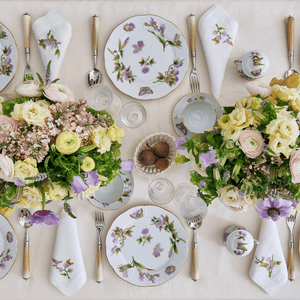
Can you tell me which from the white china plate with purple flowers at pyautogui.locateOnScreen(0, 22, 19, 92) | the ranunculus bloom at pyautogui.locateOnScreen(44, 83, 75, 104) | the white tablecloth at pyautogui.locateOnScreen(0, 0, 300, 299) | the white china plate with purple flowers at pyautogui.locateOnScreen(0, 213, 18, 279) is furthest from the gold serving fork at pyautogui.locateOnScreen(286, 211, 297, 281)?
the white china plate with purple flowers at pyautogui.locateOnScreen(0, 22, 19, 92)

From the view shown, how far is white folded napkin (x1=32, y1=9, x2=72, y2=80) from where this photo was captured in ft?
3.23

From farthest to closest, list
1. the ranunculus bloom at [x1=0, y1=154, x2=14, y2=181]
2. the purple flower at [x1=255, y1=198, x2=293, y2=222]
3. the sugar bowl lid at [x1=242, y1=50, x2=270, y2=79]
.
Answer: the sugar bowl lid at [x1=242, y1=50, x2=270, y2=79] < the purple flower at [x1=255, y1=198, x2=293, y2=222] < the ranunculus bloom at [x1=0, y1=154, x2=14, y2=181]

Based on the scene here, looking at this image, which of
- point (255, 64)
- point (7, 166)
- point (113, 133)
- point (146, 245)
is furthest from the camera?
point (146, 245)

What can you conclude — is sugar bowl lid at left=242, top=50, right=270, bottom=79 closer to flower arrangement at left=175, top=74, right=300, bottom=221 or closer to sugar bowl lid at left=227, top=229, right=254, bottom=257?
flower arrangement at left=175, top=74, right=300, bottom=221

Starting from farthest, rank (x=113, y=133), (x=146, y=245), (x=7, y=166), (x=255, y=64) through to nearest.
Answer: (x=146, y=245), (x=255, y=64), (x=113, y=133), (x=7, y=166)

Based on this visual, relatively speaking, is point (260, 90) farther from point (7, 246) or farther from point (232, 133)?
point (7, 246)

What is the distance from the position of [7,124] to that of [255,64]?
95 centimetres

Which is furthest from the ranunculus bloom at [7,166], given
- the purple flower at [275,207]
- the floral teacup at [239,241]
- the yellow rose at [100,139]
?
the floral teacup at [239,241]

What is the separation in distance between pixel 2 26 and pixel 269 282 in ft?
5.42

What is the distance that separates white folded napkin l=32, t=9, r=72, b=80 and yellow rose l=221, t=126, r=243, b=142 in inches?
29.9

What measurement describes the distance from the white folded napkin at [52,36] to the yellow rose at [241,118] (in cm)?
77

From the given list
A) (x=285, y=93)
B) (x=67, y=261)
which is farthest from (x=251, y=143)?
(x=67, y=261)

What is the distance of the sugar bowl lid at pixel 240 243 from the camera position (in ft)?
3.22

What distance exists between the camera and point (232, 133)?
2.15ft
